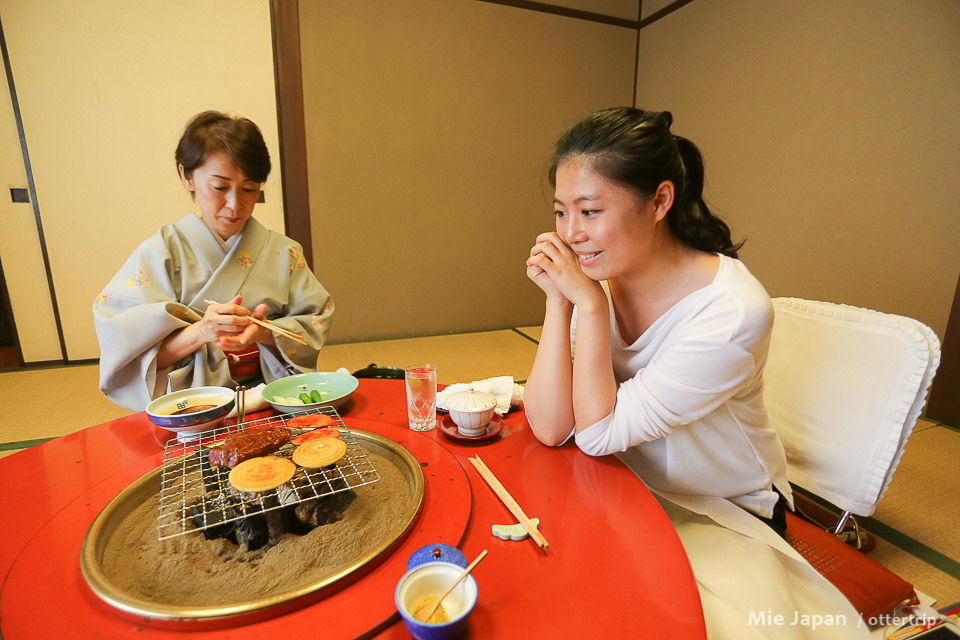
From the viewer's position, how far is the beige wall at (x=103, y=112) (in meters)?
3.12

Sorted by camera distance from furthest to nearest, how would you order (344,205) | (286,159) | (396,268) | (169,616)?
(396,268) → (344,205) → (286,159) → (169,616)

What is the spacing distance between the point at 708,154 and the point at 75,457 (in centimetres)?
451

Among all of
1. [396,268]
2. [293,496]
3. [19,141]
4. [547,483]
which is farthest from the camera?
[396,268]

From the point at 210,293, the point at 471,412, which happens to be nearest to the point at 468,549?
the point at 471,412

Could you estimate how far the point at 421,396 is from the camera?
1.19m

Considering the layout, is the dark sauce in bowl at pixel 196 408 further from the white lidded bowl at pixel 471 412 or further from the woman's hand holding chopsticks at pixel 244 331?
the white lidded bowl at pixel 471 412

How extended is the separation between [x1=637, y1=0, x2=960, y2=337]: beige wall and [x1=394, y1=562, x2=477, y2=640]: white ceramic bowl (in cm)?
326

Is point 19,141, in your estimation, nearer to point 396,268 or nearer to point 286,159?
point 286,159

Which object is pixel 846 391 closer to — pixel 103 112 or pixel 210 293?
pixel 210 293

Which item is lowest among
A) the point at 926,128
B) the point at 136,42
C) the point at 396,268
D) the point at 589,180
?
the point at 396,268

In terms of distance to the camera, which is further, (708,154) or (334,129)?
(708,154)

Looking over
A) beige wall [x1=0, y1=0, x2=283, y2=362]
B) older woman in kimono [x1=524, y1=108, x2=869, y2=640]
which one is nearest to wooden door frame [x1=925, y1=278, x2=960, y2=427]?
older woman in kimono [x1=524, y1=108, x2=869, y2=640]

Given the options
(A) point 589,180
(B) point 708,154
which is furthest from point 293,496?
(B) point 708,154

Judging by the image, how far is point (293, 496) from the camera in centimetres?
88
